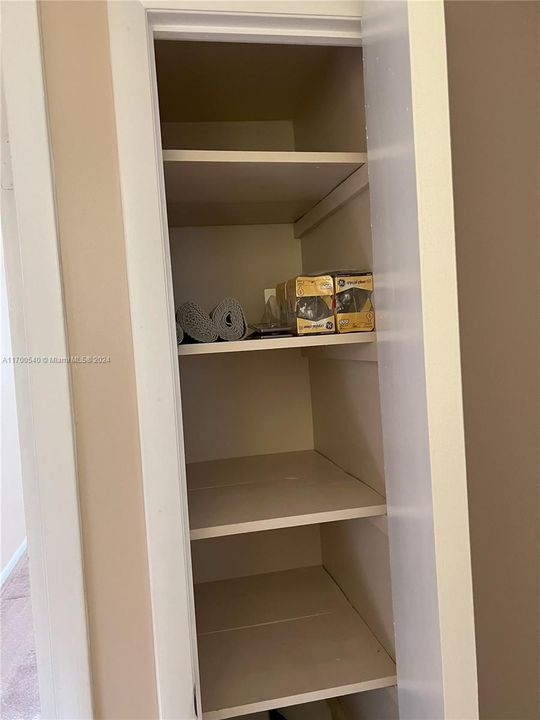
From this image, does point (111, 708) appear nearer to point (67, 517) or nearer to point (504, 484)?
point (67, 517)

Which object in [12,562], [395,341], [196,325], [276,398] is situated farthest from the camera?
[276,398]

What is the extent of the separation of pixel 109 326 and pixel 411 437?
487 millimetres

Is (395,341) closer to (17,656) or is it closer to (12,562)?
(12,562)

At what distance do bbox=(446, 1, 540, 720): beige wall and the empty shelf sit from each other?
0.29m

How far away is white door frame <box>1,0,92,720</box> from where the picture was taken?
77 centimetres

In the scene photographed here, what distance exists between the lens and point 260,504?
3.34 ft

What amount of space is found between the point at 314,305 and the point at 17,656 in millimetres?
827

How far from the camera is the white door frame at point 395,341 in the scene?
0.62m

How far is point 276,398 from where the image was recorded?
1483mm

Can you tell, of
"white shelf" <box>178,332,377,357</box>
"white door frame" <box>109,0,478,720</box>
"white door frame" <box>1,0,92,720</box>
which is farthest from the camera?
"white shelf" <box>178,332,377,357</box>

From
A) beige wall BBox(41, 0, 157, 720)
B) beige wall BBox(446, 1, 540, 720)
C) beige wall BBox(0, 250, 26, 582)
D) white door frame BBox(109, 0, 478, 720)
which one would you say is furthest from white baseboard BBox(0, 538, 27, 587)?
beige wall BBox(446, 1, 540, 720)

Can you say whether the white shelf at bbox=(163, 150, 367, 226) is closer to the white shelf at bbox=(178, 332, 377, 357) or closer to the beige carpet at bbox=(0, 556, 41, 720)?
the white shelf at bbox=(178, 332, 377, 357)

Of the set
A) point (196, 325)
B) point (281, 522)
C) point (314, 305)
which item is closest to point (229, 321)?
point (196, 325)

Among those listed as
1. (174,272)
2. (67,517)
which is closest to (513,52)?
(174,272)
